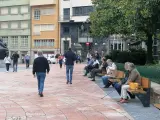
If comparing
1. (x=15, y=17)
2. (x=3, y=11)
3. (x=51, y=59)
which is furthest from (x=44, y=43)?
(x=3, y=11)

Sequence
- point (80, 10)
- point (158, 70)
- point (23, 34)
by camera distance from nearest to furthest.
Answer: point (158, 70) < point (80, 10) < point (23, 34)

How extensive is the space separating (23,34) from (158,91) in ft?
211

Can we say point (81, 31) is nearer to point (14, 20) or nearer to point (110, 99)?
point (14, 20)

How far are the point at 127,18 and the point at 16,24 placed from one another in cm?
6112

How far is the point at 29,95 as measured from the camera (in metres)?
13.3

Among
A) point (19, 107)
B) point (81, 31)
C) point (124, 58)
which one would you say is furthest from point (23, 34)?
point (19, 107)

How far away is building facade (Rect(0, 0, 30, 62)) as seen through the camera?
7319 centimetres

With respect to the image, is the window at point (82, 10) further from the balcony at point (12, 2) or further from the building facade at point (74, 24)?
the balcony at point (12, 2)

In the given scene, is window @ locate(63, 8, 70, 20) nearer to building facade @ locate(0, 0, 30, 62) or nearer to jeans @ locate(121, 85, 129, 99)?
building facade @ locate(0, 0, 30, 62)

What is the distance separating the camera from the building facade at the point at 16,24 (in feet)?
240

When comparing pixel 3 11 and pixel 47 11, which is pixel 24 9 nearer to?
pixel 47 11

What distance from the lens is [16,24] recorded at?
245ft

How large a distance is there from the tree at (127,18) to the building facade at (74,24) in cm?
3760

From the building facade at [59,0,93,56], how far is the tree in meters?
37.6
